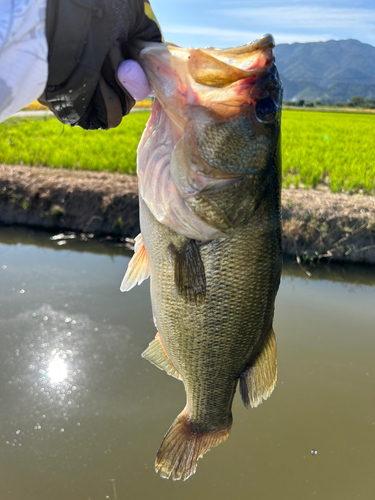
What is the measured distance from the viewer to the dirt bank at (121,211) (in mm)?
6625

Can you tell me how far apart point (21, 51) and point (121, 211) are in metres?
6.26

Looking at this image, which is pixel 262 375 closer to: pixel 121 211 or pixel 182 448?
pixel 182 448

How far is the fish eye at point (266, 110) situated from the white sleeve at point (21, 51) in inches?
26.3

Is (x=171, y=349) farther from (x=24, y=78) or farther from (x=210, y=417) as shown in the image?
(x=24, y=78)

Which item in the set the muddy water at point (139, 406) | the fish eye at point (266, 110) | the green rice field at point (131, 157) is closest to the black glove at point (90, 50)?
the fish eye at point (266, 110)

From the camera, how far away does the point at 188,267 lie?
1.56 meters

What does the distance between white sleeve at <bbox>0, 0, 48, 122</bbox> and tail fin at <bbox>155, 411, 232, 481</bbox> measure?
1570mm

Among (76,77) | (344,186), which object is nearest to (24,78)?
(76,77)

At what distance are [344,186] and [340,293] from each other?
345 centimetres

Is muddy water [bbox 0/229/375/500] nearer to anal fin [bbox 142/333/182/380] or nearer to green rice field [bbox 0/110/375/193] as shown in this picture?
anal fin [bbox 142/333/182/380]

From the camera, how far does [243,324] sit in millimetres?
1727

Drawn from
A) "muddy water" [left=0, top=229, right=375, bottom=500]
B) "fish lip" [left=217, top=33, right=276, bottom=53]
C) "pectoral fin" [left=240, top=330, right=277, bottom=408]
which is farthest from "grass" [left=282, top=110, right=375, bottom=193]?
"fish lip" [left=217, top=33, right=276, bottom=53]

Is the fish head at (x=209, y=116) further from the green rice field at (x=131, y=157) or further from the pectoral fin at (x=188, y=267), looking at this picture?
the green rice field at (x=131, y=157)

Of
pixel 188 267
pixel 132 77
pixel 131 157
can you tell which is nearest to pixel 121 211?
pixel 131 157
